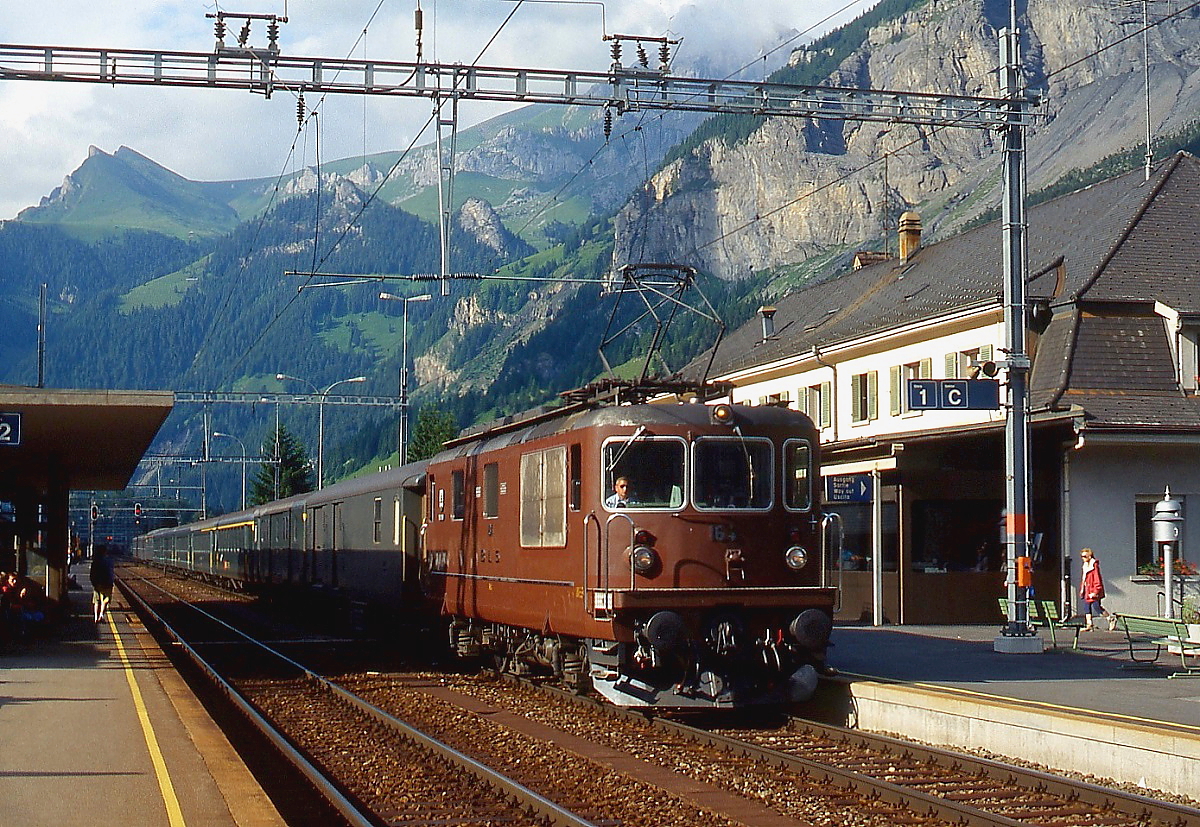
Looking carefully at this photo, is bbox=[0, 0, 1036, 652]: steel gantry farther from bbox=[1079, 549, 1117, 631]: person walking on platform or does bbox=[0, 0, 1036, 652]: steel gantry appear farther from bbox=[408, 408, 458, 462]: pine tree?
bbox=[408, 408, 458, 462]: pine tree

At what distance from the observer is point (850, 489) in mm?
28156

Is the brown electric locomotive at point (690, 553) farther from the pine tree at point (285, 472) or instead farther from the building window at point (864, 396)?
the pine tree at point (285, 472)

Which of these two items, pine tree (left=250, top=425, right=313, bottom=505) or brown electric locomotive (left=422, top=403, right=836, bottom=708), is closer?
brown electric locomotive (left=422, top=403, right=836, bottom=708)

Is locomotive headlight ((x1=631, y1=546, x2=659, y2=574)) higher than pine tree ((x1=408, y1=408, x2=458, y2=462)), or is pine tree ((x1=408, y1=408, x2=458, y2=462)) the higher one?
pine tree ((x1=408, y1=408, x2=458, y2=462))

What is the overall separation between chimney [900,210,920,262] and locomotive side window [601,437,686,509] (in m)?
29.4

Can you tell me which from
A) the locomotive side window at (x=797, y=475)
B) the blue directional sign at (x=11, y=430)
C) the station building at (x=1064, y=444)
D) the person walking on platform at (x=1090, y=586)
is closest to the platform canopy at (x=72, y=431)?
the blue directional sign at (x=11, y=430)

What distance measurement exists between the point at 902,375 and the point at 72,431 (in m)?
18.3

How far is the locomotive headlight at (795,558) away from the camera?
46.4 feet

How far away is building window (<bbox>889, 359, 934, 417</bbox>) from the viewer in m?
33.2

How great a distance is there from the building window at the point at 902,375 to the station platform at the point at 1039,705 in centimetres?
1285

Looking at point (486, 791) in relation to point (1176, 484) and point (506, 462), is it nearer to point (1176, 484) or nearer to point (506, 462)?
point (506, 462)

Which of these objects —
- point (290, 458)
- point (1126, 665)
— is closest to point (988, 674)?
point (1126, 665)

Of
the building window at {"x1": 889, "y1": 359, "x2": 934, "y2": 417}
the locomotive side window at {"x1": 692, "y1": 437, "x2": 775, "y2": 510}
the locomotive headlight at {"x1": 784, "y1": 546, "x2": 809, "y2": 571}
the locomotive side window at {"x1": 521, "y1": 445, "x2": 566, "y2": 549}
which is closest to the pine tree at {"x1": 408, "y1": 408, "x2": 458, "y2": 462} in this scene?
the building window at {"x1": 889, "y1": 359, "x2": 934, "y2": 417}

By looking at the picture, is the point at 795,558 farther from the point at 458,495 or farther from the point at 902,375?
the point at 902,375
